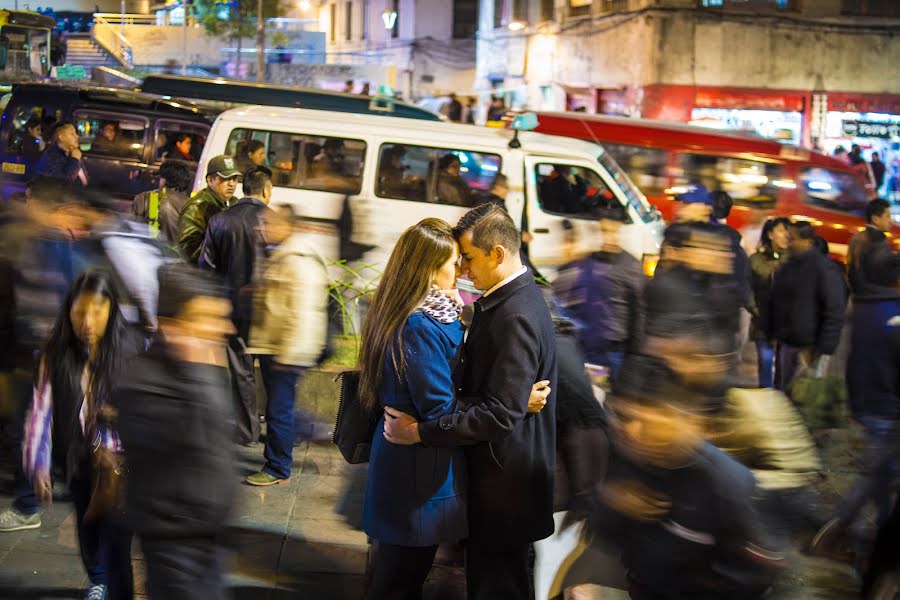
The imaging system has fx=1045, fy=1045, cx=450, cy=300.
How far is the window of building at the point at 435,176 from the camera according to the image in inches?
408

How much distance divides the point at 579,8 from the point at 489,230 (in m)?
24.8

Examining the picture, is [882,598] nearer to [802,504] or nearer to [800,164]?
[802,504]

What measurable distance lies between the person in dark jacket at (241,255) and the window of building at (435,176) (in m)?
3.48

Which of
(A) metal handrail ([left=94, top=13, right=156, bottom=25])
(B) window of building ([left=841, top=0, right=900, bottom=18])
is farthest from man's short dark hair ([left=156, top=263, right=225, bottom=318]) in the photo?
(A) metal handrail ([left=94, top=13, right=156, bottom=25])

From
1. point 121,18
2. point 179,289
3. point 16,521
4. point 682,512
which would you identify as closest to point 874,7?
point 16,521

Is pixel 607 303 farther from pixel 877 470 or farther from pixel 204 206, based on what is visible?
pixel 204 206

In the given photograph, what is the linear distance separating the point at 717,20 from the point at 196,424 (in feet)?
74.7

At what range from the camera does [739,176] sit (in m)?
14.5

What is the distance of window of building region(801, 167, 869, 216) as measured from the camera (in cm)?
1453

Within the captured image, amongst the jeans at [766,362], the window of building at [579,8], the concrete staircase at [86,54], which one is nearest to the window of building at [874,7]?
the window of building at [579,8]

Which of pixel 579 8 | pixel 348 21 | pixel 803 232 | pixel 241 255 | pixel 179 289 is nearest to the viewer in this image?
pixel 179 289

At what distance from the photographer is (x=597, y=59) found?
2623 centimetres

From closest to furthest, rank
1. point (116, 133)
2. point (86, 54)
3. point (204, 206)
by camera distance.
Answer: point (204, 206) < point (116, 133) < point (86, 54)

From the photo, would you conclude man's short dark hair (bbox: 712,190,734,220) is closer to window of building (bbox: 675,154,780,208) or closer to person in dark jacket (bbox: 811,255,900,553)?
window of building (bbox: 675,154,780,208)
